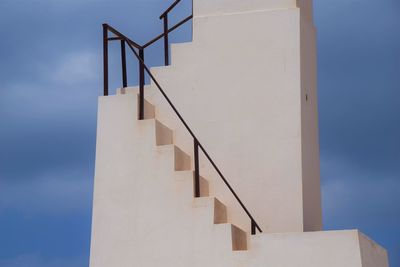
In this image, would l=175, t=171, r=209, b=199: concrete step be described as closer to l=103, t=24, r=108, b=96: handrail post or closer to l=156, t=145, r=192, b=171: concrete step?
l=156, t=145, r=192, b=171: concrete step

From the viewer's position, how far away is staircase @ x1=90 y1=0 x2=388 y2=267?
14078 mm

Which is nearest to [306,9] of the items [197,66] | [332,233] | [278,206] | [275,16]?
[275,16]

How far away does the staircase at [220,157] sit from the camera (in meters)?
14.1

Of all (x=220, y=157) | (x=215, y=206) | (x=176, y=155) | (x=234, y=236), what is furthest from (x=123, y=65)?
(x=234, y=236)

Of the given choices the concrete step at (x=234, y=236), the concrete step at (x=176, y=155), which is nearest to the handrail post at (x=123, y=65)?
the concrete step at (x=176, y=155)

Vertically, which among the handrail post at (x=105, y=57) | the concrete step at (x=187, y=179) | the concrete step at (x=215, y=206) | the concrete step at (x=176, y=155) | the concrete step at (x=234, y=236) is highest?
the handrail post at (x=105, y=57)

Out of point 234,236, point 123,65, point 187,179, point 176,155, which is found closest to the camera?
point 234,236

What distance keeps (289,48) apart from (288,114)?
1.08m

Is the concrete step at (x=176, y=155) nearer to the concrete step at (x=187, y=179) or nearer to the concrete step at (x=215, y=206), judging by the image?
the concrete step at (x=187, y=179)

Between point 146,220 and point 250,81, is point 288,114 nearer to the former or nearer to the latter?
point 250,81

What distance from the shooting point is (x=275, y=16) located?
15945mm

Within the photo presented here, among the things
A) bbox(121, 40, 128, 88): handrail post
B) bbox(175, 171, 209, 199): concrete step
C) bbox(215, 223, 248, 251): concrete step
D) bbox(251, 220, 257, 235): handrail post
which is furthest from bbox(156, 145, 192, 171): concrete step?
bbox(121, 40, 128, 88): handrail post

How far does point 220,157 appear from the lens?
1566 centimetres

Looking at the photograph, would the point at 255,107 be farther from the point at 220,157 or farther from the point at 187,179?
the point at 187,179
